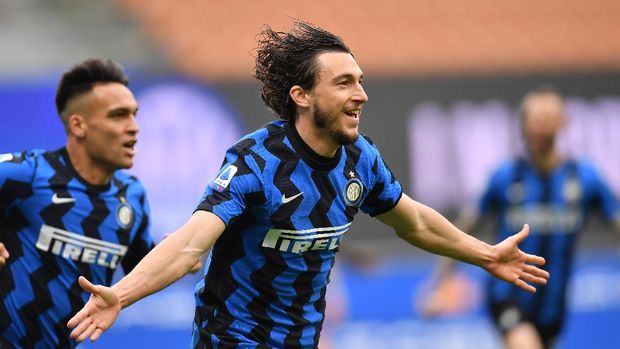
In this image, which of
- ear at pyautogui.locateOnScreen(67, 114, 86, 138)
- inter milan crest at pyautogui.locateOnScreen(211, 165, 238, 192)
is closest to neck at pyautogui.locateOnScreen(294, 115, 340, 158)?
inter milan crest at pyautogui.locateOnScreen(211, 165, 238, 192)

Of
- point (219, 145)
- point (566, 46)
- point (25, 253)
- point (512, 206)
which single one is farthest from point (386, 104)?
point (25, 253)

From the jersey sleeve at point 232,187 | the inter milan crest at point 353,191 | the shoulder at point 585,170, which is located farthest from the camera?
the shoulder at point 585,170

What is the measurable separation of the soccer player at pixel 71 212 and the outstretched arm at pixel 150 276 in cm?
146

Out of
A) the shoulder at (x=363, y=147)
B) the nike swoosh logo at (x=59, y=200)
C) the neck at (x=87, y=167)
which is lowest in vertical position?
the nike swoosh logo at (x=59, y=200)

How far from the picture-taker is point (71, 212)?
232 inches

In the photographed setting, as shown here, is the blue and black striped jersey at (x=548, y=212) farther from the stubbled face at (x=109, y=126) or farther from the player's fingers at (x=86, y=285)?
the player's fingers at (x=86, y=285)

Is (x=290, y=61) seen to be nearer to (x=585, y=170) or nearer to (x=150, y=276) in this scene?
(x=150, y=276)

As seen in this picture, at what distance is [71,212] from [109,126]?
1.93ft

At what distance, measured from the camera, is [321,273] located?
4.97 metres

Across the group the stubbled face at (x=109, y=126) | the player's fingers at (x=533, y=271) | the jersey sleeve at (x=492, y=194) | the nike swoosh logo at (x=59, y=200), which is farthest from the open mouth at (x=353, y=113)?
the jersey sleeve at (x=492, y=194)

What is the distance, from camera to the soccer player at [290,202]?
15.5 feet

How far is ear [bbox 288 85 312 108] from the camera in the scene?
5.00 meters

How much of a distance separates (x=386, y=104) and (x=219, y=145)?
1.79 metres

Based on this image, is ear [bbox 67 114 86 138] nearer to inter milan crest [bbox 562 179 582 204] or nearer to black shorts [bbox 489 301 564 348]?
black shorts [bbox 489 301 564 348]
